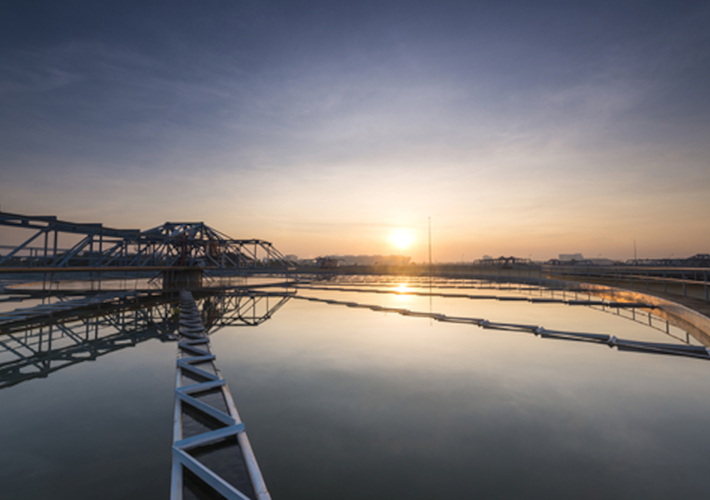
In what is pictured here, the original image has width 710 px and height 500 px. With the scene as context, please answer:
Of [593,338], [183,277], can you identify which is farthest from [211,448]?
[183,277]

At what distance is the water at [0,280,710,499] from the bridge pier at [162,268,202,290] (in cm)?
3061

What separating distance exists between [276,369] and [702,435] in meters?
8.54

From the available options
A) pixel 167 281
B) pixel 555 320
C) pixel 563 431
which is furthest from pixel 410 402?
pixel 167 281

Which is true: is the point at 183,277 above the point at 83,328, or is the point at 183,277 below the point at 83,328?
above

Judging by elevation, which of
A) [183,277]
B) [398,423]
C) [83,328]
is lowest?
[398,423]

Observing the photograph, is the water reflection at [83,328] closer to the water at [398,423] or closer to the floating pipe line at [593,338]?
the water at [398,423]

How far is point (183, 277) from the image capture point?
40750 mm

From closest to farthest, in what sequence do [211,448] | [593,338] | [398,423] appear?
[211,448] < [398,423] < [593,338]

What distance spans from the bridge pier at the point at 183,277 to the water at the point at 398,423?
30605 millimetres

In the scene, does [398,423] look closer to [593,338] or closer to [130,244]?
[593,338]

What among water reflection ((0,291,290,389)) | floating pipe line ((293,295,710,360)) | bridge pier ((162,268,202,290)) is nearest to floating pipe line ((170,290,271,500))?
water reflection ((0,291,290,389))

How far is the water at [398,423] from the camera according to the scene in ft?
14.8

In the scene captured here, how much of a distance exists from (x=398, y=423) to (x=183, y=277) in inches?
1601

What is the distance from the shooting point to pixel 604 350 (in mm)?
11094
